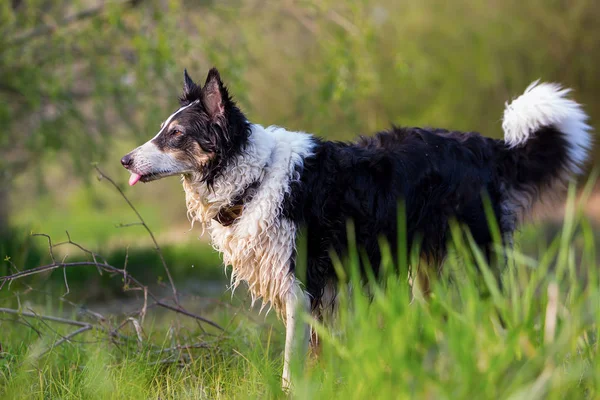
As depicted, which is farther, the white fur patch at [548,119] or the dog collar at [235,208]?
the white fur patch at [548,119]

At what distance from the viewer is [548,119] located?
14.6ft

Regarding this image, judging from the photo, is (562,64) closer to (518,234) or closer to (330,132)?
(330,132)

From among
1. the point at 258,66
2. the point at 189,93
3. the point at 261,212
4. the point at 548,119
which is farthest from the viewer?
the point at 258,66

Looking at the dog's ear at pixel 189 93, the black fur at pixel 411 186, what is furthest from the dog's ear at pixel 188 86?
the black fur at pixel 411 186

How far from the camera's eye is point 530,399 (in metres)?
2.13

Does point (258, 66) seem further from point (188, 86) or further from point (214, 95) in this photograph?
point (214, 95)

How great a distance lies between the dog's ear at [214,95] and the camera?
395 cm

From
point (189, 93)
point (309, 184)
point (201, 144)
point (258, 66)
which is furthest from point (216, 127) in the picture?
point (258, 66)

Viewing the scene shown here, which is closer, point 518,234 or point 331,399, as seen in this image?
point 331,399

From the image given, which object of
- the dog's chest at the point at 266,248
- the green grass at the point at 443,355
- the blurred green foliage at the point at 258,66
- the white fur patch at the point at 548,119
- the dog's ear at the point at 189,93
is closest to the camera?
the green grass at the point at 443,355

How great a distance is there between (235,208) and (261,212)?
20 cm

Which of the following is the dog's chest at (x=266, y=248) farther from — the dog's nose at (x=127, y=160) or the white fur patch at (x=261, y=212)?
the dog's nose at (x=127, y=160)

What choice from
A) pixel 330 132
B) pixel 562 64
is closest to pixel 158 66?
pixel 330 132

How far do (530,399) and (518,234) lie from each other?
259cm
